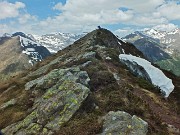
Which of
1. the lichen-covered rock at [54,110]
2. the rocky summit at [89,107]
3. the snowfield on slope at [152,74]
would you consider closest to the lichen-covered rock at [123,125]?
the rocky summit at [89,107]

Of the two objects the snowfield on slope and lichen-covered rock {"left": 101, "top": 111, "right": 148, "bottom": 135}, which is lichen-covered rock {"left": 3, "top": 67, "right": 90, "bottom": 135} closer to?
lichen-covered rock {"left": 101, "top": 111, "right": 148, "bottom": 135}

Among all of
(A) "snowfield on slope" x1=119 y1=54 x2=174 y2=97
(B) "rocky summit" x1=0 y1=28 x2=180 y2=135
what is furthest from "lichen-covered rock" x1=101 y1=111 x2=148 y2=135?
(A) "snowfield on slope" x1=119 y1=54 x2=174 y2=97

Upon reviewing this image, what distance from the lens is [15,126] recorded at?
2586cm

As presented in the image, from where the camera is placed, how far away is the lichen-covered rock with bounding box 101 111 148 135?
21.0m

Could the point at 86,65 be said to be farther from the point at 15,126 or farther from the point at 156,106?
the point at 15,126

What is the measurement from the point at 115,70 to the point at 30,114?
16981 millimetres

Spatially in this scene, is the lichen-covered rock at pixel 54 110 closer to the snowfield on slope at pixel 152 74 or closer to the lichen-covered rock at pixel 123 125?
the lichen-covered rock at pixel 123 125

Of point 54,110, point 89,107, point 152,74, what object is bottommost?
point 152,74

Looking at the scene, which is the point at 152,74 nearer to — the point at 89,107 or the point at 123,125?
the point at 89,107

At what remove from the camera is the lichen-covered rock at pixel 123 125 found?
21.0 metres

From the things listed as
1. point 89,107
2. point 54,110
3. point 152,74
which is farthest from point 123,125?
point 152,74

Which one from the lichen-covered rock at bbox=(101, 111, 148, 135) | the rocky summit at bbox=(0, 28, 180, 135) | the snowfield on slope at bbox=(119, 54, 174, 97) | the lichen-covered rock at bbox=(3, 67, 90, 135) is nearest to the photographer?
the lichen-covered rock at bbox=(101, 111, 148, 135)

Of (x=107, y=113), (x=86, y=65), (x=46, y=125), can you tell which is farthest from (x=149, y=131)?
(x=86, y=65)

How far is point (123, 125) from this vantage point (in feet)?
70.7
